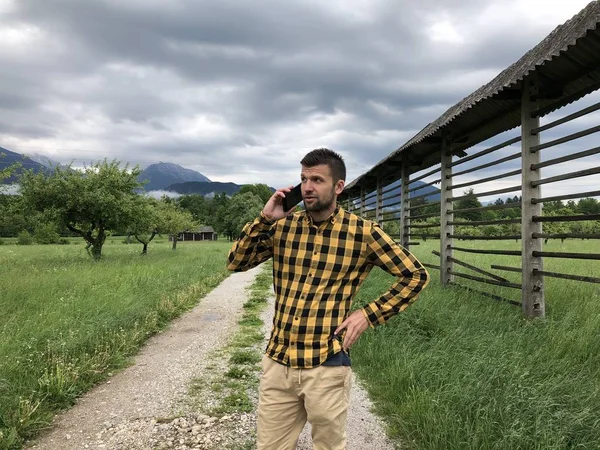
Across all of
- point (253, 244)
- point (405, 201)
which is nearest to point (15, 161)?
point (405, 201)

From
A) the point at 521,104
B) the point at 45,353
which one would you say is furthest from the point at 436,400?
the point at 521,104

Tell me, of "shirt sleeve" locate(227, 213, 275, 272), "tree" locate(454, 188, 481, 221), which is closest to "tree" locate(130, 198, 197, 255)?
"tree" locate(454, 188, 481, 221)

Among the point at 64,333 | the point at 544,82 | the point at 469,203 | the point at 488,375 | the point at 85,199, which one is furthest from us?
the point at 469,203

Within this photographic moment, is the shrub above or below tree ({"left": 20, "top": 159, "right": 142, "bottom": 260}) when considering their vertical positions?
below

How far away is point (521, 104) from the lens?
20.5 feet

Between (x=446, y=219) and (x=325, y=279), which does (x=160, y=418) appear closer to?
(x=325, y=279)

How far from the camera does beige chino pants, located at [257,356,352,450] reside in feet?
6.68

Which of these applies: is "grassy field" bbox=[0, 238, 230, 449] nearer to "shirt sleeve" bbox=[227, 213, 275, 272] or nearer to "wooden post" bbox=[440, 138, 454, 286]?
"shirt sleeve" bbox=[227, 213, 275, 272]

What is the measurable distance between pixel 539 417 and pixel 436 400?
723 millimetres

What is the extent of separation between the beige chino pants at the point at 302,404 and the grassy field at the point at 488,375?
1281mm

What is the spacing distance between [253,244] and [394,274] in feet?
2.54

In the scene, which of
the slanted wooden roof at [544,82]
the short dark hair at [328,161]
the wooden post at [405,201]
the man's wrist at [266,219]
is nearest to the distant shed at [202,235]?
the wooden post at [405,201]

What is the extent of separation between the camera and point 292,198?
219 cm

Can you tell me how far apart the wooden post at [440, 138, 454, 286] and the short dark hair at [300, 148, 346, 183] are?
24.2 feet
